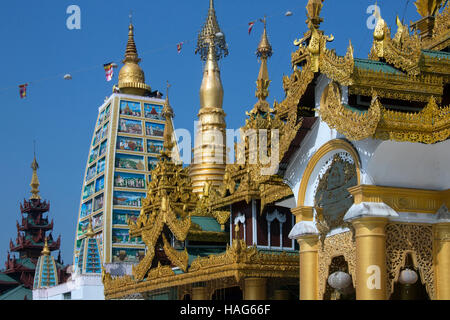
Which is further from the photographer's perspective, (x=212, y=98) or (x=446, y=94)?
(x=212, y=98)

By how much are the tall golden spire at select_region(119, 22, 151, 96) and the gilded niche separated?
144ft

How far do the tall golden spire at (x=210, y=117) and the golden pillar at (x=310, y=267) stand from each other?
1743 cm

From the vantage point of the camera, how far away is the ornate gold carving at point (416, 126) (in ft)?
55.3

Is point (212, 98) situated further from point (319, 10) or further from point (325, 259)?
point (325, 259)

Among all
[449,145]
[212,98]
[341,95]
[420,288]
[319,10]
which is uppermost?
[212,98]

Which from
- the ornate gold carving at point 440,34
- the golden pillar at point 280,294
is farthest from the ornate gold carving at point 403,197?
the golden pillar at point 280,294

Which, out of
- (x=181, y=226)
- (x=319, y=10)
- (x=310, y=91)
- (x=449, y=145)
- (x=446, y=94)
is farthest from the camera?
(x=181, y=226)

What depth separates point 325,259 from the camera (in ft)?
64.0

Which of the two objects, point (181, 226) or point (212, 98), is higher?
point (212, 98)

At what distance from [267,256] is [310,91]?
667 centimetres

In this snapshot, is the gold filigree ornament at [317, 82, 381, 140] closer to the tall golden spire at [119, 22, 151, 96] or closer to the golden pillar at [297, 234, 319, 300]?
the golden pillar at [297, 234, 319, 300]

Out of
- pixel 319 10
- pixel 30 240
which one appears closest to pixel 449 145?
pixel 319 10

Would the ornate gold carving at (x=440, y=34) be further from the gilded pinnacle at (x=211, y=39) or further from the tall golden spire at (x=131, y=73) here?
the tall golden spire at (x=131, y=73)

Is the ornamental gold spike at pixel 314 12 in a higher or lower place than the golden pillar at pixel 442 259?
higher
